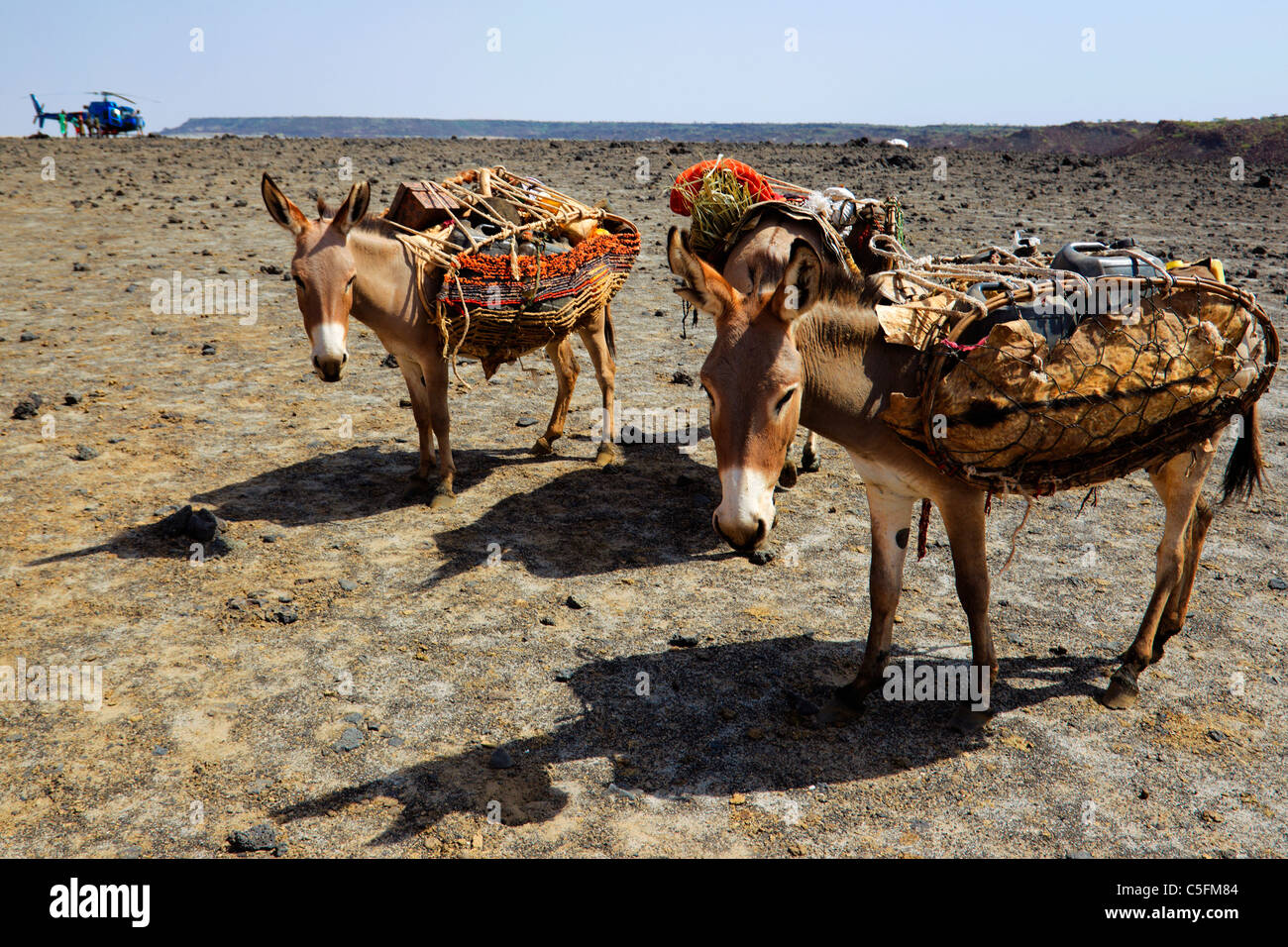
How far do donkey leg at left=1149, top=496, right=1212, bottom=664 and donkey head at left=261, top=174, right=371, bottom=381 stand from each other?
5549 mm

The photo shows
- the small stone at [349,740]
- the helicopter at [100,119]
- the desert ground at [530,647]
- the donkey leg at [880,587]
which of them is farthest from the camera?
the helicopter at [100,119]

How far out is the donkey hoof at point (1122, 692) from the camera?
475 cm

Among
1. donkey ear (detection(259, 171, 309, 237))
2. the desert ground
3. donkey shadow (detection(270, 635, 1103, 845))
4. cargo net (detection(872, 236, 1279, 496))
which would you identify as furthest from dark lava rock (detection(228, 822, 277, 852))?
donkey ear (detection(259, 171, 309, 237))

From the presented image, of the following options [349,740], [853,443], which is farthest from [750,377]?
[349,740]

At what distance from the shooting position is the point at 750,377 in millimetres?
3484

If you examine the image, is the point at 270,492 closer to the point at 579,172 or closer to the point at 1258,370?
the point at 1258,370

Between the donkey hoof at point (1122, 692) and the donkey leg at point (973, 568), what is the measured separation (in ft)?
2.53

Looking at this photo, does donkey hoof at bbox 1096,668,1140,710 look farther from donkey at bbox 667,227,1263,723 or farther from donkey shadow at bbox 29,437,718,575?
donkey shadow at bbox 29,437,718,575

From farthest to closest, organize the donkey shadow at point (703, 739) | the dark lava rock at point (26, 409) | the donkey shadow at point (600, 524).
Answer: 1. the dark lava rock at point (26, 409)
2. the donkey shadow at point (600, 524)
3. the donkey shadow at point (703, 739)

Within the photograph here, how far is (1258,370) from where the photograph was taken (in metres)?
4.36

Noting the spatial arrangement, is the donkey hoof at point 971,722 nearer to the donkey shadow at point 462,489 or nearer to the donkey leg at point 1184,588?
the donkey leg at point 1184,588

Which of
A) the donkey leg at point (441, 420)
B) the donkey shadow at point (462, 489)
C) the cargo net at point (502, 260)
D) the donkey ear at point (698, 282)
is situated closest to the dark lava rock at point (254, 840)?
the donkey shadow at point (462, 489)

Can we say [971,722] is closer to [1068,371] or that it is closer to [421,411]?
[1068,371]

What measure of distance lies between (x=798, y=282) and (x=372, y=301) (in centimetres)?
413
